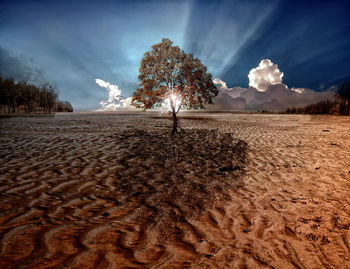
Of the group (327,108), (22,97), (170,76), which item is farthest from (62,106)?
(327,108)

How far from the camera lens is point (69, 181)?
5.35 m

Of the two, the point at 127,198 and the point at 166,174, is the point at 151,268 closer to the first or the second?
the point at 127,198

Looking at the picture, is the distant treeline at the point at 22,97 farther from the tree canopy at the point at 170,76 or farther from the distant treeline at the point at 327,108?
the distant treeline at the point at 327,108

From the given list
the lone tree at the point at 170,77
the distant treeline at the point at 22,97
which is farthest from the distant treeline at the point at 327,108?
the distant treeline at the point at 22,97

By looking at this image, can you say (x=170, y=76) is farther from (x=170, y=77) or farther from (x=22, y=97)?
(x=22, y=97)

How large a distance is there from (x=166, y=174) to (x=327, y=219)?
4432mm

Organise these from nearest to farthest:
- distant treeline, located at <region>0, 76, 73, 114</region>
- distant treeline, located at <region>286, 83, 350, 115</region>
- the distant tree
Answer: distant treeline, located at <region>286, 83, 350, 115</region> < distant treeline, located at <region>0, 76, 73, 114</region> < the distant tree

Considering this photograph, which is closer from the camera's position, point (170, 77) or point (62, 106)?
point (170, 77)

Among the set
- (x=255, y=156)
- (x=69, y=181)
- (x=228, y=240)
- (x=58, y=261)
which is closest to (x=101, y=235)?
(x=58, y=261)

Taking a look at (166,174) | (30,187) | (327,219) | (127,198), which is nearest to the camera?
(327,219)

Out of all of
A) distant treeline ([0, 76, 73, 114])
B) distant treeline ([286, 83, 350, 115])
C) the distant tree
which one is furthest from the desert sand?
the distant tree

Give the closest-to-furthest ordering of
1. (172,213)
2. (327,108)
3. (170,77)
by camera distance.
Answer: (172,213)
(170,77)
(327,108)

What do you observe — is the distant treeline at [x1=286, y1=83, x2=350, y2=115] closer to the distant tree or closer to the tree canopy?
the tree canopy

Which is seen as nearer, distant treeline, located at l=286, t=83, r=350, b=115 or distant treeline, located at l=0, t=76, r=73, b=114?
distant treeline, located at l=286, t=83, r=350, b=115
